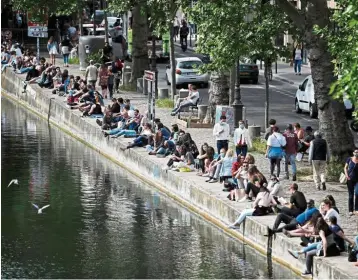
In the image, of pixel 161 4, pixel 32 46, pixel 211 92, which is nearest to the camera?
pixel 161 4

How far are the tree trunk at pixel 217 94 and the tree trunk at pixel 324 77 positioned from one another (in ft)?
32.4

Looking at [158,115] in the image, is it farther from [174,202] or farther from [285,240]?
[285,240]

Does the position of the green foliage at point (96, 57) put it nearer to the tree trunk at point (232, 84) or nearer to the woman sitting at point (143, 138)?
the tree trunk at point (232, 84)

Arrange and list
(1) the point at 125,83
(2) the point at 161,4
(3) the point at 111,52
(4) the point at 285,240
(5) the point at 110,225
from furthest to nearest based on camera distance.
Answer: (3) the point at 111,52, (1) the point at 125,83, (2) the point at 161,4, (5) the point at 110,225, (4) the point at 285,240

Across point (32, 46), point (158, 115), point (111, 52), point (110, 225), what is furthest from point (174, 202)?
point (32, 46)

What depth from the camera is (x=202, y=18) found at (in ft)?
122

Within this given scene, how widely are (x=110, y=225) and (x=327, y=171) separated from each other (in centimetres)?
558

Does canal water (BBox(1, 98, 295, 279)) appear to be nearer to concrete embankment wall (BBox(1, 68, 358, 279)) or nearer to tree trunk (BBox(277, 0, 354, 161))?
concrete embankment wall (BBox(1, 68, 358, 279))

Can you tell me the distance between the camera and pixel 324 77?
113 feet

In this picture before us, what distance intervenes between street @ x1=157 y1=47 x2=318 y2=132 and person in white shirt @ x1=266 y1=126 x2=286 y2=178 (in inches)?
412

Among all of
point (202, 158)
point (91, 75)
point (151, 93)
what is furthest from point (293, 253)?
point (91, 75)

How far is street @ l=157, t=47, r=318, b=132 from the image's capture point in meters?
46.7

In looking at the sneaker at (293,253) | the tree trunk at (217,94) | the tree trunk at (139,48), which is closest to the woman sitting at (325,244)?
the sneaker at (293,253)

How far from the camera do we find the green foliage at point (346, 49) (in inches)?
870
